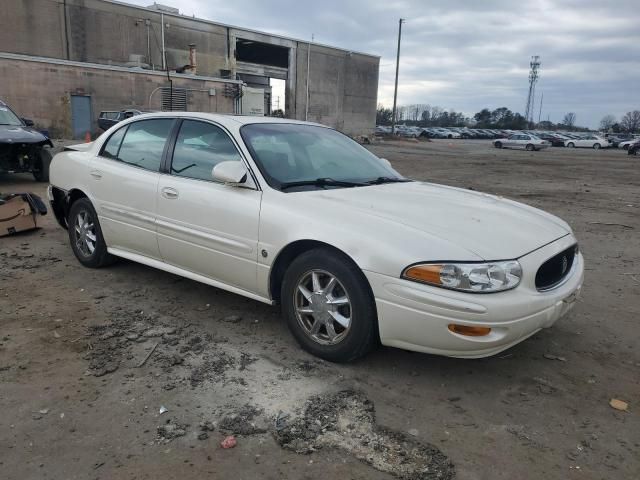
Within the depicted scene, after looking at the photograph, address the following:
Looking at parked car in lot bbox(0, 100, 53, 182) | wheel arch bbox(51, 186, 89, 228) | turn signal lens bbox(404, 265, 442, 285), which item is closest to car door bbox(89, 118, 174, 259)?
wheel arch bbox(51, 186, 89, 228)

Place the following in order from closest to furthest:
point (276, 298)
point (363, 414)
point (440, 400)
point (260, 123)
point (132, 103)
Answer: point (363, 414), point (440, 400), point (276, 298), point (260, 123), point (132, 103)

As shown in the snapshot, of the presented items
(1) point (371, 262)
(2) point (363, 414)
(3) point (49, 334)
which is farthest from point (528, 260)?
(3) point (49, 334)

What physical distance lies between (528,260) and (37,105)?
95.6 feet

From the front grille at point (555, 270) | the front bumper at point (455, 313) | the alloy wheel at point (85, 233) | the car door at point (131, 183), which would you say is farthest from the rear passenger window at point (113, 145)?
the front grille at point (555, 270)

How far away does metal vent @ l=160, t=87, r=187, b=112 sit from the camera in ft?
104

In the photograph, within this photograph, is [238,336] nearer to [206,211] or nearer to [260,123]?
[206,211]

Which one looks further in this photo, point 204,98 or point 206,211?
point 204,98

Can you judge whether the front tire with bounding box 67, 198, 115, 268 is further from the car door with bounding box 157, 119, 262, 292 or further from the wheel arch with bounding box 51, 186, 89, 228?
the car door with bounding box 157, 119, 262, 292

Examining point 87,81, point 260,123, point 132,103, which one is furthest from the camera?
point 132,103

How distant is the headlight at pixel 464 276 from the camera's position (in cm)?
286

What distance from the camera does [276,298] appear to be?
144 inches

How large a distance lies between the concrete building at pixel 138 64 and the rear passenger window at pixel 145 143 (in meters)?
25.6

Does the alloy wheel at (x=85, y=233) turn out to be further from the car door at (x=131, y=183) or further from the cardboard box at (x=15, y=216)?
the cardboard box at (x=15, y=216)

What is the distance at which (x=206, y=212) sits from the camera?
151 inches
